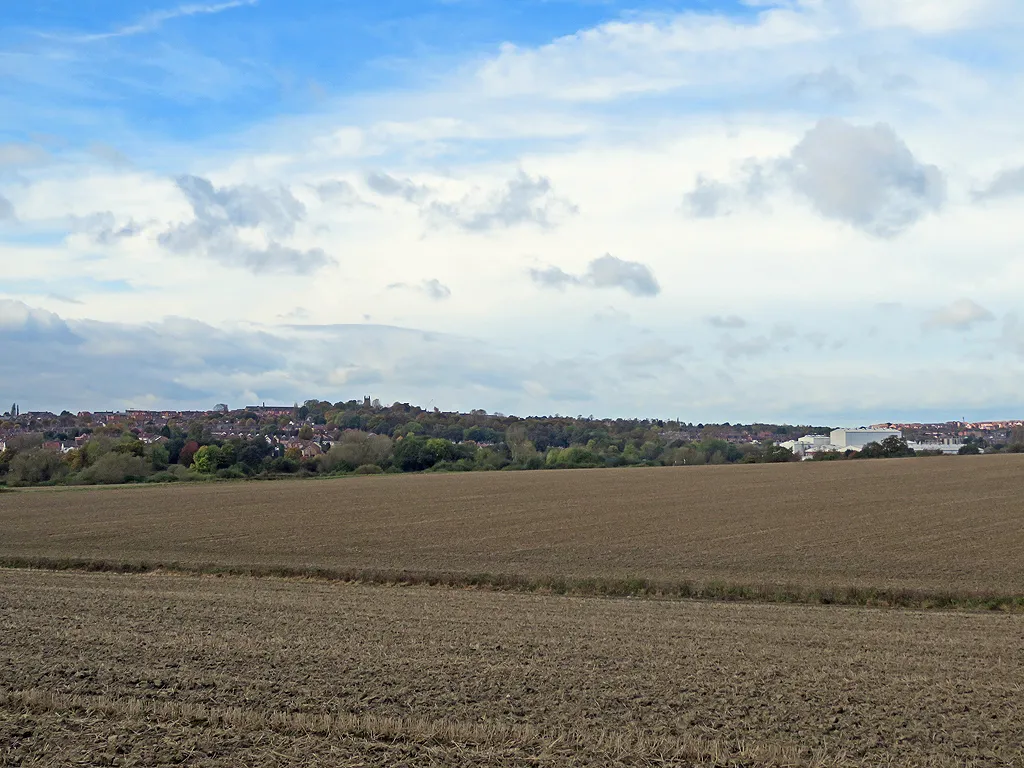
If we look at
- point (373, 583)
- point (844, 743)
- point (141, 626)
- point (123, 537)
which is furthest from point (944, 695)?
point (123, 537)

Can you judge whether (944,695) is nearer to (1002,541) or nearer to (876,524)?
(1002,541)

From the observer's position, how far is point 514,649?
47.1 ft

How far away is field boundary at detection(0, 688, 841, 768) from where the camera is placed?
8.95 metres

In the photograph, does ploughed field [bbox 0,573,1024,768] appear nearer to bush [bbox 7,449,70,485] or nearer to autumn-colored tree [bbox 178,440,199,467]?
bush [bbox 7,449,70,485]

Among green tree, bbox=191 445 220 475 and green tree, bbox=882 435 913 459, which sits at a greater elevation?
green tree, bbox=882 435 913 459

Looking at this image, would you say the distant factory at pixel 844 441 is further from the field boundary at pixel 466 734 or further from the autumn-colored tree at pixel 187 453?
the field boundary at pixel 466 734

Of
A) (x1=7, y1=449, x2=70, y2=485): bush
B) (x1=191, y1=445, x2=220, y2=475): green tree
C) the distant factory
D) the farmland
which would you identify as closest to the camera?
the farmland

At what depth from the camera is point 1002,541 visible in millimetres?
32562

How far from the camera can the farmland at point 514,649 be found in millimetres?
9422

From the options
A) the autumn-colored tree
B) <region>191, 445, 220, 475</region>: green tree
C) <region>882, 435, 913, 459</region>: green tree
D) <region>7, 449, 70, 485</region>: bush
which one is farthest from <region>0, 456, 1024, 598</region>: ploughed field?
<region>882, 435, 913, 459</region>: green tree

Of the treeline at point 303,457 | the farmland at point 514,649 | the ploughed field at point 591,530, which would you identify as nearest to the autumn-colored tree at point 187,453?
the treeline at point 303,457

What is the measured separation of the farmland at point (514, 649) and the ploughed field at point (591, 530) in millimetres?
248

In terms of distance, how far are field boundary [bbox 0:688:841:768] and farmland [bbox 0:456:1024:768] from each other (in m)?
0.04

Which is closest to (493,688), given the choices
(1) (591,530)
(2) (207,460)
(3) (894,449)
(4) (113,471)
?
Result: (1) (591,530)
